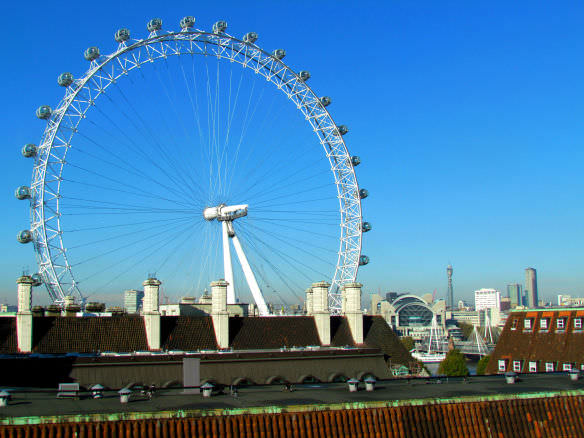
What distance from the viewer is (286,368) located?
1822 inches

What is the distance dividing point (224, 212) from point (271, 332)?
14.5 m

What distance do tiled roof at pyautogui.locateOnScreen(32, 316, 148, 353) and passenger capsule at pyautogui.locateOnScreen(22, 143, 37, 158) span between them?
59.8ft

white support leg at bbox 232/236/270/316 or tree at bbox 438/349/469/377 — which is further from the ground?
white support leg at bbox 232/236/270/316

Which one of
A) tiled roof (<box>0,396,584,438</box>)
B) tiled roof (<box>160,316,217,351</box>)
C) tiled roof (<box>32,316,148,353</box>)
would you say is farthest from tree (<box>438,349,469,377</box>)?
tiled roof (<box>0,396,584,438</box>)

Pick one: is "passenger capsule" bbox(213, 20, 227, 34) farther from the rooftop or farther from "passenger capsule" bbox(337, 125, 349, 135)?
the rooftop

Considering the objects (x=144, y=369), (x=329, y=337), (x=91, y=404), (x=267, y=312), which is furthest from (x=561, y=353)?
(x=91, y=404)

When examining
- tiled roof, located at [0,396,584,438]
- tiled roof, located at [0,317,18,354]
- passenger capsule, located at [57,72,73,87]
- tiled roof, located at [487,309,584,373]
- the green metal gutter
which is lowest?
tiled roof, located at [487,309,584,373]

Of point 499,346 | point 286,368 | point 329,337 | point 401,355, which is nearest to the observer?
point 286,368

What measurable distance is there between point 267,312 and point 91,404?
133 feet

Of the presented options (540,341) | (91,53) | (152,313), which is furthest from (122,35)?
(540,341)

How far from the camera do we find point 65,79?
59.6m

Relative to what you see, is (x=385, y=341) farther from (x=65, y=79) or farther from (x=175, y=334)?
(x=65, y=79)

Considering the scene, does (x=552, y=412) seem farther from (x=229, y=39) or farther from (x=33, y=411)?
(x=229, y=39)

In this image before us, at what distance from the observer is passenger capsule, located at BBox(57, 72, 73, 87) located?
196ft
